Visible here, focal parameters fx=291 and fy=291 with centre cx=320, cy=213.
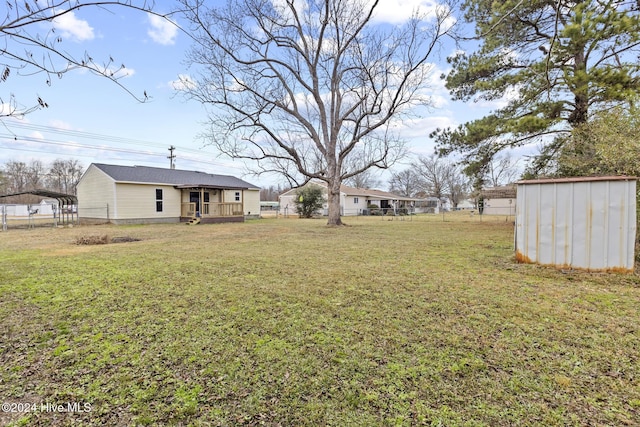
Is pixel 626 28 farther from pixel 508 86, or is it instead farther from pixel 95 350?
pixel 95 350

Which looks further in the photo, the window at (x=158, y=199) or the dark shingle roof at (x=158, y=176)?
the window at (x=158, y=199)

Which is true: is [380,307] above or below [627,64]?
below

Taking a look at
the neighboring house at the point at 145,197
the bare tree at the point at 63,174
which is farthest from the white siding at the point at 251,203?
the bare tree at the point at 63,174

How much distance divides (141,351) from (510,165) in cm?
5226

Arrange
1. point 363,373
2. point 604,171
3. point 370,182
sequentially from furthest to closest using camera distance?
point 370,182
point 604,171
point 363,373


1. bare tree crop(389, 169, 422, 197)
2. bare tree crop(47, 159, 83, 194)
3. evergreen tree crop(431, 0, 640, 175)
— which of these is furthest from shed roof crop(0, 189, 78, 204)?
bare tree crop(389, 169, 422, 197)

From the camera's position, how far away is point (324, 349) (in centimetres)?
245

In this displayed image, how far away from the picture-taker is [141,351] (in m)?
2.44

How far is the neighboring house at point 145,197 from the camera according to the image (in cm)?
1714

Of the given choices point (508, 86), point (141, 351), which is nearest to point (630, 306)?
point (141, 351)

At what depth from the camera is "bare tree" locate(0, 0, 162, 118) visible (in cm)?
212

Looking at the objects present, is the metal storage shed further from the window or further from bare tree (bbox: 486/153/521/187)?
bare tree (bbox: 486/153/521/187)

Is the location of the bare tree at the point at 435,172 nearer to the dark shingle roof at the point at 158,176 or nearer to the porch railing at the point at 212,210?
the dark shingle roof at the point at 158,176

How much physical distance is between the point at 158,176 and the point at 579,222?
21610 mm
